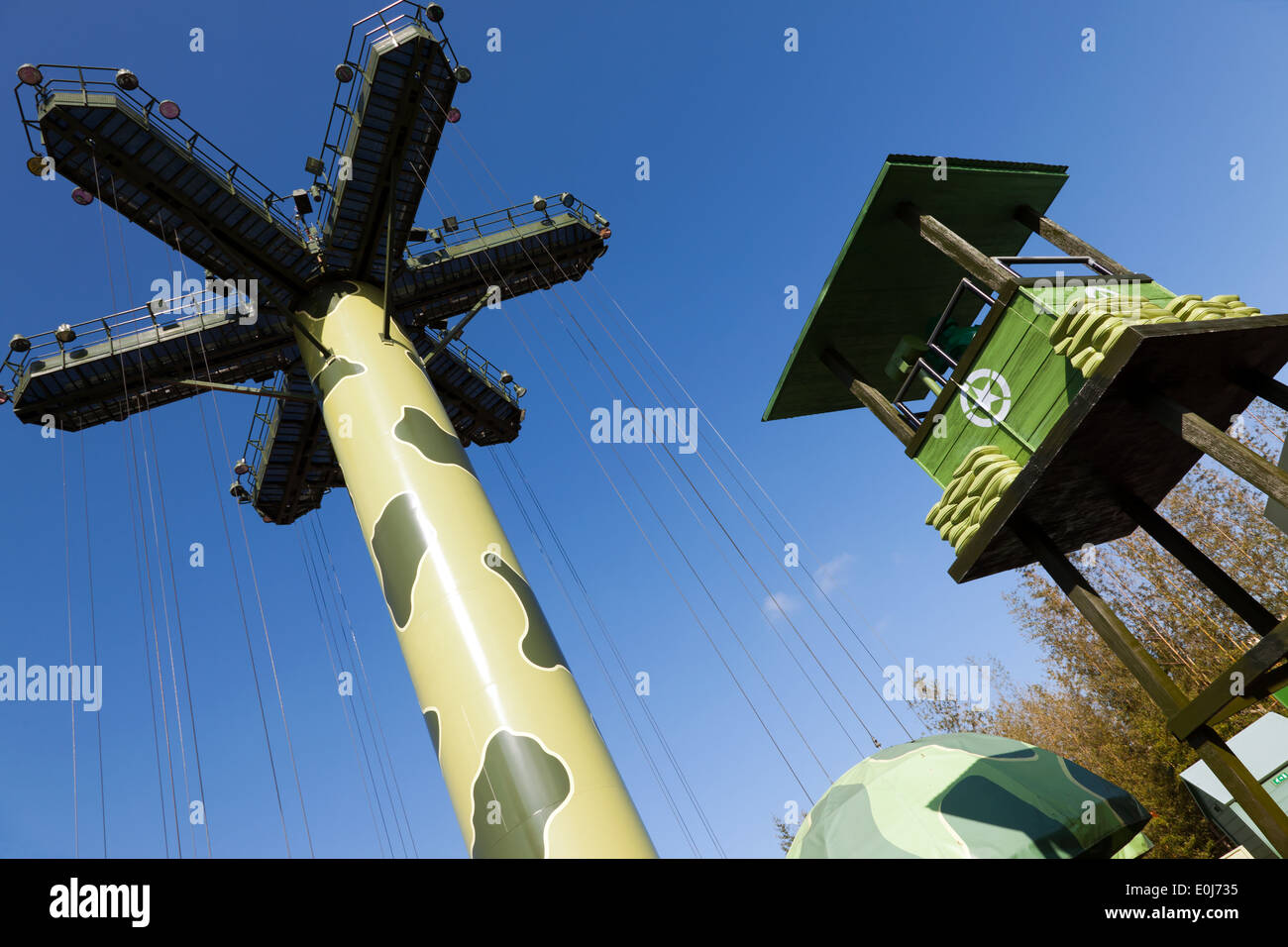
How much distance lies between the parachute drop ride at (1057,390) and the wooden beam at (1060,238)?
2 centimetres

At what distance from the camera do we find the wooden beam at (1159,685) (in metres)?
5.73

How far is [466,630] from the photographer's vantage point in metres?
9.02

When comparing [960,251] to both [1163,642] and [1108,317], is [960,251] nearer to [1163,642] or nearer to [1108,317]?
[1108,317]

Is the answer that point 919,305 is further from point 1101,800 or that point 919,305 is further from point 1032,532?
point 1101,800

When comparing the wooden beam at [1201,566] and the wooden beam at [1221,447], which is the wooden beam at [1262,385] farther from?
the wooden beam at [1201,566]

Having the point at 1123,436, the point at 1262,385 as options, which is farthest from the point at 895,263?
the point at 1262,385

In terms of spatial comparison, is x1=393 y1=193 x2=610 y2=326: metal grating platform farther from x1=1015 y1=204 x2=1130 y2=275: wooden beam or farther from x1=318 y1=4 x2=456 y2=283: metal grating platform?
x1=1015 y1=204 x2=1130 y2=275: wooden beam

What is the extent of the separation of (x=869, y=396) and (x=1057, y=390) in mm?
2881

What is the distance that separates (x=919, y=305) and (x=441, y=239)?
31.7 ft

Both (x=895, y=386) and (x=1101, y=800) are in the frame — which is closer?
(x=1101, y=800)
